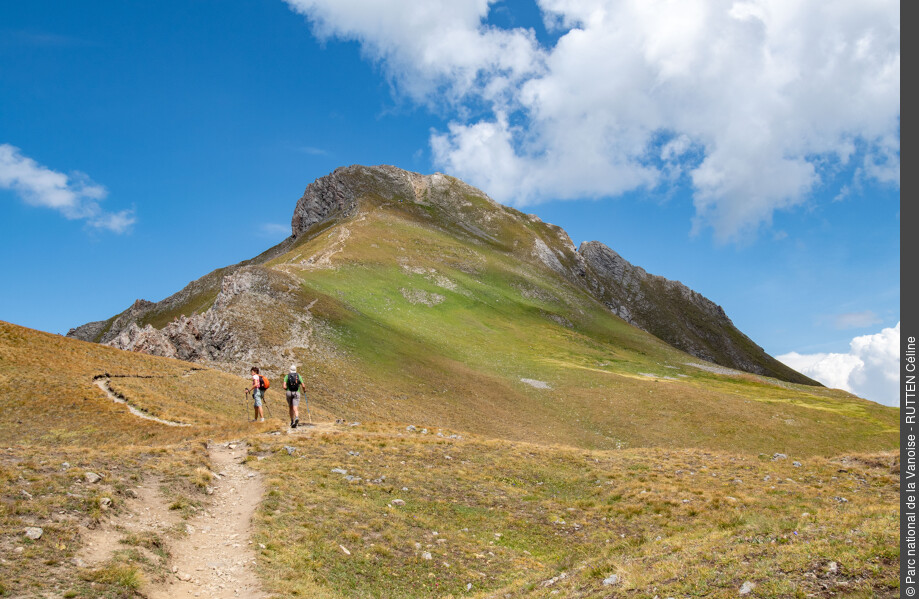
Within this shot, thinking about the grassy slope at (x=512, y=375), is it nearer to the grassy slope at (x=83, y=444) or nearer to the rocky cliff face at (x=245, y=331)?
the rocky cliff face at (x=245, y=331)

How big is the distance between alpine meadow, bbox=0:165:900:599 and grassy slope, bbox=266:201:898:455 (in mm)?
465

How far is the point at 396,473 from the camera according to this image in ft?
72.2

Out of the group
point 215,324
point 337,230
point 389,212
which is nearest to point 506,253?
point 389,212

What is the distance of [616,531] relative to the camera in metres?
17.7

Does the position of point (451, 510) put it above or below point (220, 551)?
above

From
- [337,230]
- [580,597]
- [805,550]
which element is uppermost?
[337,230]

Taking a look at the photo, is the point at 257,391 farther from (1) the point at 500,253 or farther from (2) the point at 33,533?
(1) the point at 500,253

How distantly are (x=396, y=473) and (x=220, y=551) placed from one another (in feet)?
29.9

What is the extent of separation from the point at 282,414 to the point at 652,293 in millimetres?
176875

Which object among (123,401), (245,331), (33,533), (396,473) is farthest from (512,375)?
(33,533)

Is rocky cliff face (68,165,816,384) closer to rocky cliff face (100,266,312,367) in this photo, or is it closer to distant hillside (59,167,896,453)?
distant hillside (59,167,896,453)

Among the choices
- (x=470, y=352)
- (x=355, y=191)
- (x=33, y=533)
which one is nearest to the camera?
(x=33, y=533)

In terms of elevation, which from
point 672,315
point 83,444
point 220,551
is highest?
point 672,315
